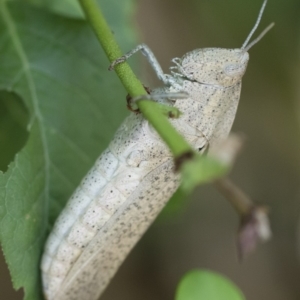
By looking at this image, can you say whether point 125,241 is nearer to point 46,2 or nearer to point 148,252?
point 46,2

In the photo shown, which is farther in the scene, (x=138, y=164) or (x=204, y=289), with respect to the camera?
(x=138, y=164)

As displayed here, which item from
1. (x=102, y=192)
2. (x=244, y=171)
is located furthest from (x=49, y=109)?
(x=244, y=171)

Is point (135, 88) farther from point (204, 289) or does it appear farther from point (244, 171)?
point (244, 171)

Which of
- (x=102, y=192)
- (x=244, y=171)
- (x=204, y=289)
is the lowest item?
(x=244, y=171)

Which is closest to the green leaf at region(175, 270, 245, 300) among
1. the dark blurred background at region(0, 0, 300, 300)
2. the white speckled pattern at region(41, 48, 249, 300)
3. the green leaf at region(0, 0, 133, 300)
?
the white speckled pattern at region(41, 48, 249, 300)

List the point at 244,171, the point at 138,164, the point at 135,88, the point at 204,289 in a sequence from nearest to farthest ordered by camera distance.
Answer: the point at 135,88
the point at 204,289
the point at 138,164
the point at 244,171

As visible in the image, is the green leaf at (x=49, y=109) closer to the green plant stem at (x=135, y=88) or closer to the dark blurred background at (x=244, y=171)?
the green plant stem at (x=135, y=88)

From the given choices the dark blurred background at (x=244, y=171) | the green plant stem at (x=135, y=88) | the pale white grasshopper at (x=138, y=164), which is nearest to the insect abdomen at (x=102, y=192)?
the pale white grasshopper at (x=138, y=164)
